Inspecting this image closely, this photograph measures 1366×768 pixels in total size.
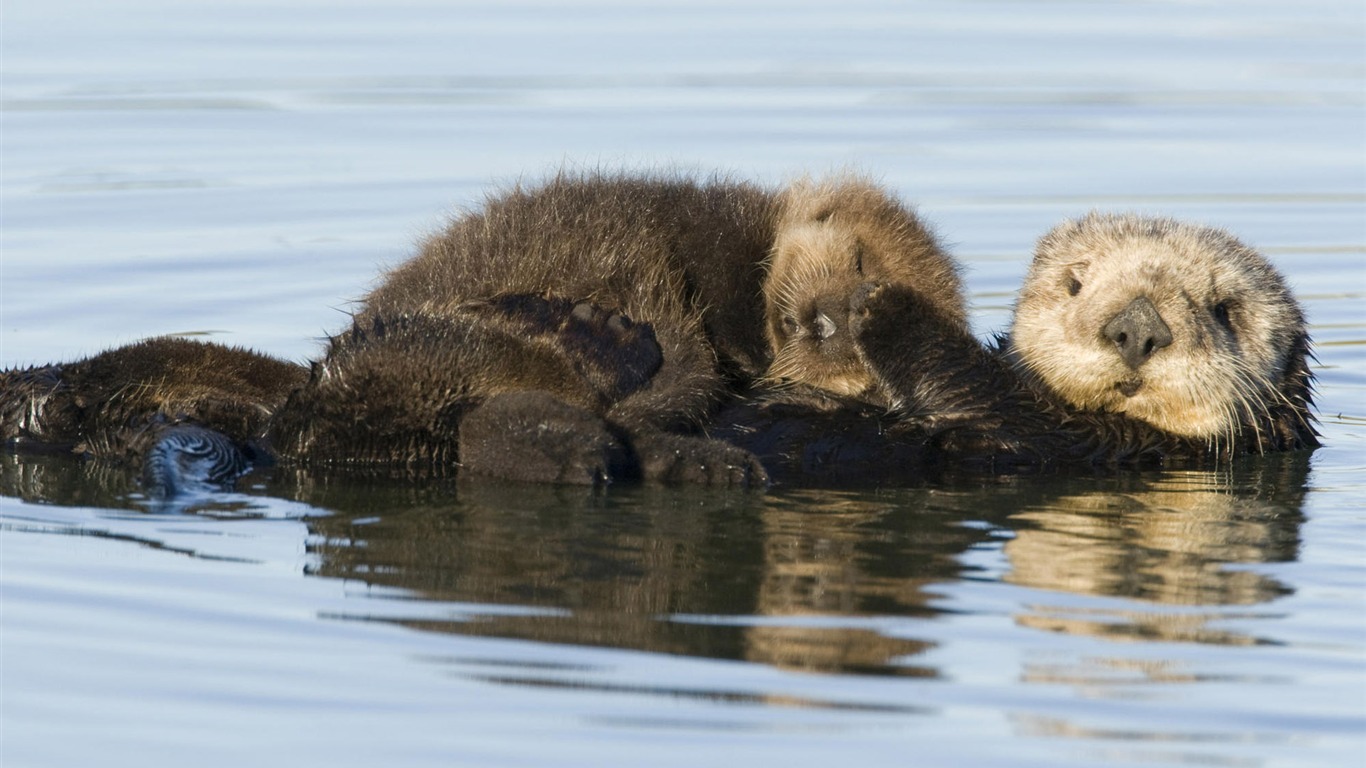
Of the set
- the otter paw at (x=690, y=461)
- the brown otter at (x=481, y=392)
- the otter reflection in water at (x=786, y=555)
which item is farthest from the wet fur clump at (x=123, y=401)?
the otter paw at (x=690, y=461)

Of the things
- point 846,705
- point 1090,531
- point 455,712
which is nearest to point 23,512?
point 455,712

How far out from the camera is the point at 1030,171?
12047 mm

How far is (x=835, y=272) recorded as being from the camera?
5.98m

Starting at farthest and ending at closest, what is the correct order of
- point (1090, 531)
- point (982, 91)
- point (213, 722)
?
point (982, 91)
point (1090, 531)
point (213, 722)

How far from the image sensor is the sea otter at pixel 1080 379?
5871 mm

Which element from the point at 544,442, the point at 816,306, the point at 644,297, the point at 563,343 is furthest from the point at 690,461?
the point at 816,306

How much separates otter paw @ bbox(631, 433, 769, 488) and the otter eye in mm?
1607

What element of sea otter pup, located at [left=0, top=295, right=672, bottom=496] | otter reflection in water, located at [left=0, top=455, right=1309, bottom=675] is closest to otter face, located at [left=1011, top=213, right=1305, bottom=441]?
otter reflection in water, located at [left=0, top=455, right=1309, bottom=675]

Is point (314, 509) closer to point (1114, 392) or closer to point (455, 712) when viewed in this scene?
point (455, 712)

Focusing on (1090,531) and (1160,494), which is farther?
(1160,494)

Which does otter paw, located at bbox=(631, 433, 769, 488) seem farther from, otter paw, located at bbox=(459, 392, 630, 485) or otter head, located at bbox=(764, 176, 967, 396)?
otter head, located at bbox=(764, 176, 967, 396)

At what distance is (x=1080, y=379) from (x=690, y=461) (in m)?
1.34

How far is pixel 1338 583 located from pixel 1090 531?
0.72m

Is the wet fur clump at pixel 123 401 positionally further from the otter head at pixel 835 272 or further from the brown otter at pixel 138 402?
the otter head at pixel 835 272
